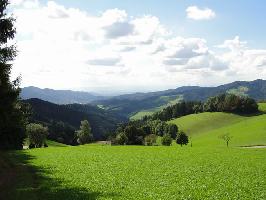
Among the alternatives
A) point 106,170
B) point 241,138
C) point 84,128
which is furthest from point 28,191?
point 84,128

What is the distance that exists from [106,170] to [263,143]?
97.7 meters

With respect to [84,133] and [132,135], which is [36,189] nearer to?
[132,135]

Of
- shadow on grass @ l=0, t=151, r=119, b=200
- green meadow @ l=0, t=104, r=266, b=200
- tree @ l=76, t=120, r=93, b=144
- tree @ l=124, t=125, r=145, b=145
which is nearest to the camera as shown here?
shadow on grass @ l=0, t=151, r=119, b=200

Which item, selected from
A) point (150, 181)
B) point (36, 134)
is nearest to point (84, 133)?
point (36, 134)

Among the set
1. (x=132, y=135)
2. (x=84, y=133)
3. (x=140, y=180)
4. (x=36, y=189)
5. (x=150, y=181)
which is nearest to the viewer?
(x=36, y=189)

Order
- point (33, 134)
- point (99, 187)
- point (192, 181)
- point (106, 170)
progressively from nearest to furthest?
point (99, 187) < point (192, 181) < point (106, 170) < point (33, 134)

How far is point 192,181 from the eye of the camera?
37.3 metres

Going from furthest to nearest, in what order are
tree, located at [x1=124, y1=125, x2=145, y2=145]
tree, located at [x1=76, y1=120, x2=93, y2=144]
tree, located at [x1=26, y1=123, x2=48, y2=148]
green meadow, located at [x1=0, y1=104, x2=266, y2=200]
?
tree, located at [x1=76, y1=120, x2=93, y2=144]
tree, located at [x1=124, y1=125, x2=145, y2=145]
tree, located at [x1=26, y1=123, x2=48, y2=148]
green meadow, located at [x1=0, y1=104, x2=266, y2=200]

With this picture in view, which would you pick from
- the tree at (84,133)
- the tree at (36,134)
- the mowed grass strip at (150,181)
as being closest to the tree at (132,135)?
the tree at (84,133)

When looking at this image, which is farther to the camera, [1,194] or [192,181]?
[192,181]

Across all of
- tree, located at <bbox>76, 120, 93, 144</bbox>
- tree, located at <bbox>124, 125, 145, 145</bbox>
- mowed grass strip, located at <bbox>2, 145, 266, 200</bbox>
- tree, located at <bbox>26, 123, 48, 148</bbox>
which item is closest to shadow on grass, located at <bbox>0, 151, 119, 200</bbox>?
mowed grass strip, located at <bbox>2, 145, 266, 200</bbox>

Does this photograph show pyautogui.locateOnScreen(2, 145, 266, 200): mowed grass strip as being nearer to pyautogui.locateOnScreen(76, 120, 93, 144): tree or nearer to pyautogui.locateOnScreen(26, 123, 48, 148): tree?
pyautogui.locateOnScreen(26, 123, 48, 148): tree

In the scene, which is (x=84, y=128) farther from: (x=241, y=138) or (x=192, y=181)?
(x=192, y=181)

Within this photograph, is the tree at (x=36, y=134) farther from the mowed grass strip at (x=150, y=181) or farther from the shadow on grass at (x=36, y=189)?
the shadow on grass at (x=36, y=189)
